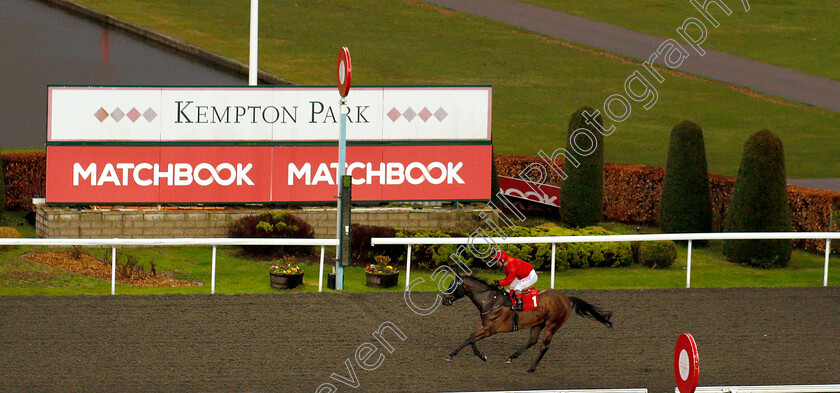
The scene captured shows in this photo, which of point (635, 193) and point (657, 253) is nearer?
point (657, 253)

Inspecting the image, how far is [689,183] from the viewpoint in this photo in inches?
703

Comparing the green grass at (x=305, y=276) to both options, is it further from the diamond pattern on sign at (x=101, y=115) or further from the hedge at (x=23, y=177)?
the hedge at (x=23, y=177)

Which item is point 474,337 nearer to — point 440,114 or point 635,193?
point 440,114

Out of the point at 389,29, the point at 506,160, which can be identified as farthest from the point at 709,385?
the point at 389,29

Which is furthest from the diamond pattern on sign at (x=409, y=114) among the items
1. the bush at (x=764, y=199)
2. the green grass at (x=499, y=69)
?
the green grass at (x=499, y=69)

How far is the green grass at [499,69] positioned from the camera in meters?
27.3

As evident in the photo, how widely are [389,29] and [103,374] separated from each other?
25.8 m

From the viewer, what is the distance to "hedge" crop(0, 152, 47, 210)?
1941 centimetres

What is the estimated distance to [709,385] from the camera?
1126 cm

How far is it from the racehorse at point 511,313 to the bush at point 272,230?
5655 millimetres

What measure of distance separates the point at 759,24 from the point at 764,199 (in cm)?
2341

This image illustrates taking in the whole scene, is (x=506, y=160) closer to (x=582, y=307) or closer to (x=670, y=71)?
(x=582, y=307)

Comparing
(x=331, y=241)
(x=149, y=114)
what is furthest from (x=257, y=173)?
(x=331, y=241)

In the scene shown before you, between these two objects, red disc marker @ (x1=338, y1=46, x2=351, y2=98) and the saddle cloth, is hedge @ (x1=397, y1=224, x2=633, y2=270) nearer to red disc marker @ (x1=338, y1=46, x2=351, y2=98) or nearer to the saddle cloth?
red disc marker @ (x1=338, y1=46, x2=351, y2=98)
